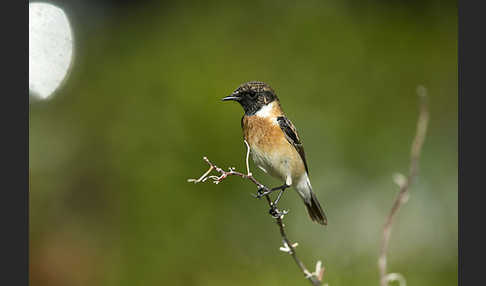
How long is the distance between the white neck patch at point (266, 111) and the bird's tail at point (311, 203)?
0.43 metres

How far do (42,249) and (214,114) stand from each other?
4.94 ft

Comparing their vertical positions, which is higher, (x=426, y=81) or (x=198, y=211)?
(x=426, y=81)

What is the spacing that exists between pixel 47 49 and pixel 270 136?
184cm

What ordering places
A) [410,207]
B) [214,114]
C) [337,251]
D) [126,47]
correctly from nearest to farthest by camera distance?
[337,251] < [410,207] < [214,114] < [126,47]

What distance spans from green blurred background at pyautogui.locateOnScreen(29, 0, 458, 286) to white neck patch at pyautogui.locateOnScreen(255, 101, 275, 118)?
50.3 inches

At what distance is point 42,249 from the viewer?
3.51m

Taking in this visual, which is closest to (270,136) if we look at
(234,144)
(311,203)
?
(311,203)

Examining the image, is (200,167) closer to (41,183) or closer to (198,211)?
(198,211)

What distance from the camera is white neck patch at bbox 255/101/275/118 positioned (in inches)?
70.1

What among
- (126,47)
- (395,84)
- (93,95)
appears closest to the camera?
(395,84)

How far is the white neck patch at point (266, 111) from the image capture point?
1.78 m

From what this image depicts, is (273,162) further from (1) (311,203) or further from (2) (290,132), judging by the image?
(1) (311,203)

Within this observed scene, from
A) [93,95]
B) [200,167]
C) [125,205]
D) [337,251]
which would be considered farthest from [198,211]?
[93,95]

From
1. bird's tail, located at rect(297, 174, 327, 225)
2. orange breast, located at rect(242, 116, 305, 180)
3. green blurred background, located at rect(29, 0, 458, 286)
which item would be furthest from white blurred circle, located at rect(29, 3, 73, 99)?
bird's tail, located at rect(297, 174, 327, 225)
